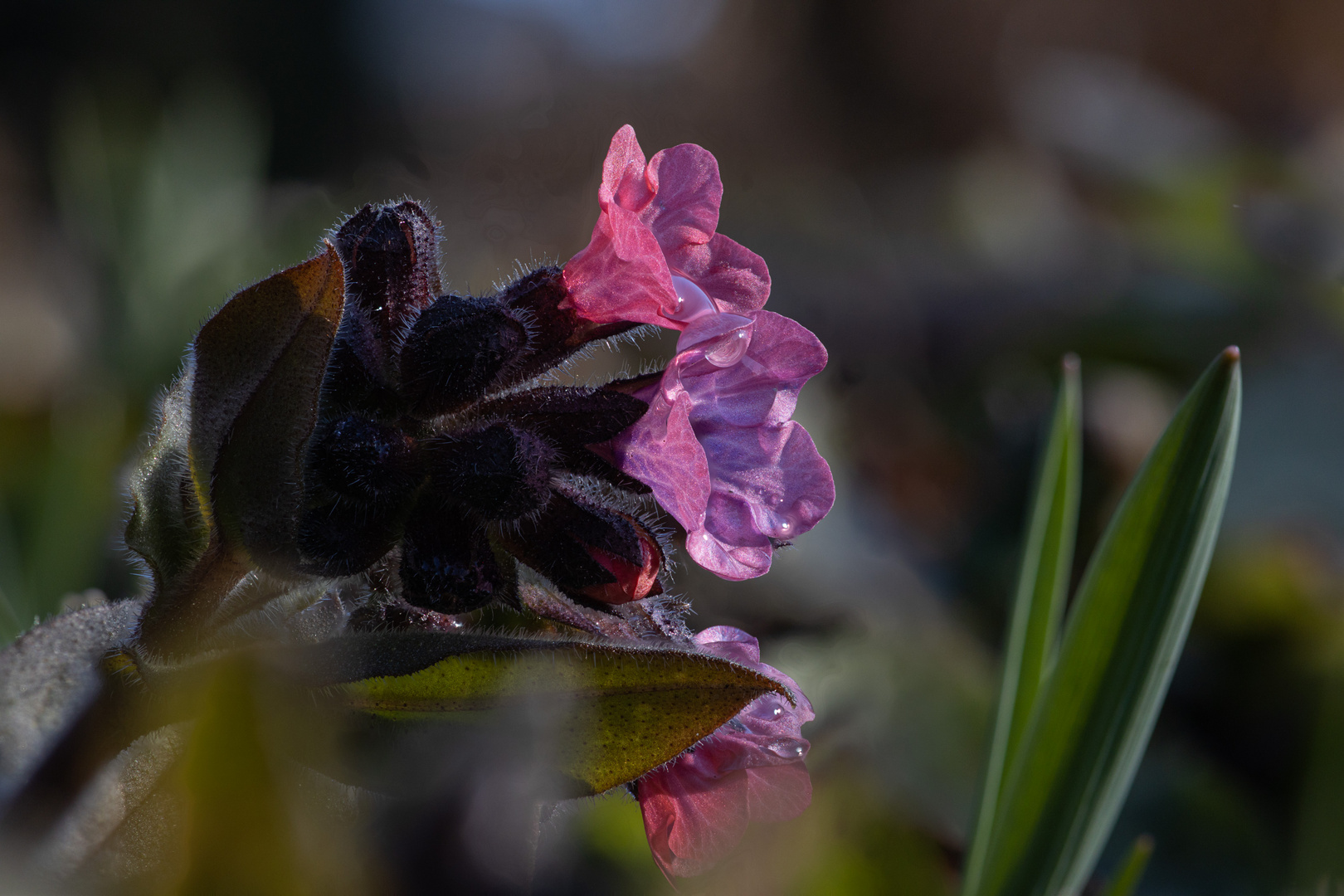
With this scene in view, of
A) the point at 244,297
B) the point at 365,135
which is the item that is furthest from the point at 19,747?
the point at 365,135

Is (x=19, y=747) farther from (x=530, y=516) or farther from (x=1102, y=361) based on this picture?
(x=1102, y=361)

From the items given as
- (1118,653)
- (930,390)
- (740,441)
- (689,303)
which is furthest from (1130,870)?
(930,390)

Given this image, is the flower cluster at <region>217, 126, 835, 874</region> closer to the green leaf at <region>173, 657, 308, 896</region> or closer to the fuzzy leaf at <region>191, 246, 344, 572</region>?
the fuzzy leaf at <region>191, 246, 344, 572</region>

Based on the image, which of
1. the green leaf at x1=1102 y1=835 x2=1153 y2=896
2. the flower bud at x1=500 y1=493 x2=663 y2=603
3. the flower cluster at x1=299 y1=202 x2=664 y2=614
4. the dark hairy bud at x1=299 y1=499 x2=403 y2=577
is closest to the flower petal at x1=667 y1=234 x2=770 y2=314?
the flower cluster at x1=299 y1=202 x2=664 y2=614

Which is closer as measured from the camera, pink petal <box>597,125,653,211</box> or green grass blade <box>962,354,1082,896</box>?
pink petal <box>597,125,653,211</box>

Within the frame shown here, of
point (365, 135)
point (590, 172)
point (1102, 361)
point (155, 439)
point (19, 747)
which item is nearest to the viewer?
point (19, 747)

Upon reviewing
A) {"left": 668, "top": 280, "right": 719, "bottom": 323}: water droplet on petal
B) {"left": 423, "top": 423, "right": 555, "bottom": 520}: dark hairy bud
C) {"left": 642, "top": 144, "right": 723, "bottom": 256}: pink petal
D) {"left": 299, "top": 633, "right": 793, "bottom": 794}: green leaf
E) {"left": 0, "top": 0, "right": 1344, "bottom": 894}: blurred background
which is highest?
{"left": 642, "top": 144, "right": 723, "bottom": 256}: pink petal
